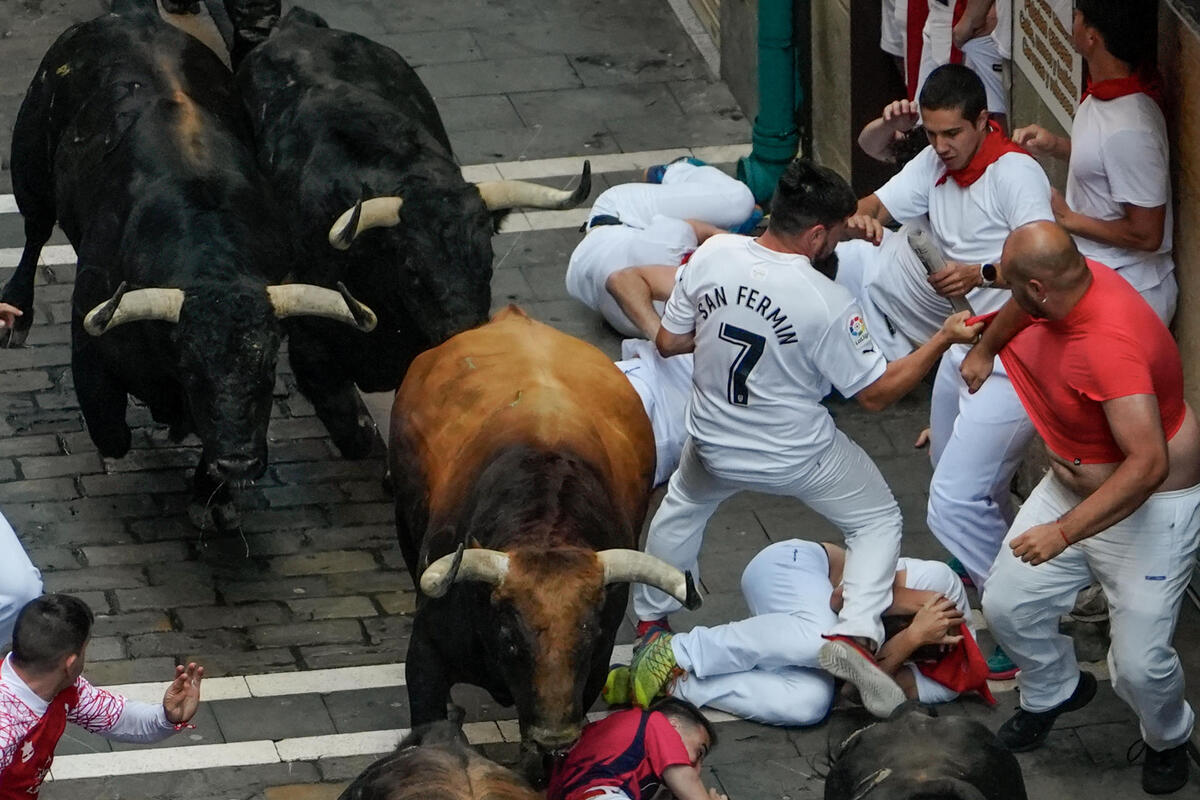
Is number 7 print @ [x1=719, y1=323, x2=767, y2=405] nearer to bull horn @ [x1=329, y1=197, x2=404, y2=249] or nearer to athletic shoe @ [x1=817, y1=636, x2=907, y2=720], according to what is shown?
athletic shoe @ [x1=817, y1=636, x2=907, y2=720]

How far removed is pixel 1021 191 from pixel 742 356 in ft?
5.28

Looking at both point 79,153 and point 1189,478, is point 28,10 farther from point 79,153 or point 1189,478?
point 1189,478

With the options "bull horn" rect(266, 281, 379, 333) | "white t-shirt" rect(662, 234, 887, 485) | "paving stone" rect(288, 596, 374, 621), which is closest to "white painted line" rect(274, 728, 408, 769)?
"paving stone" rect(288, 596, 374, 621)

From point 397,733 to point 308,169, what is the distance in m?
3.19

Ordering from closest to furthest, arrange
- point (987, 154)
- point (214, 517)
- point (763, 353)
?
point (763, 353), point (987, 154), point (214, 517)

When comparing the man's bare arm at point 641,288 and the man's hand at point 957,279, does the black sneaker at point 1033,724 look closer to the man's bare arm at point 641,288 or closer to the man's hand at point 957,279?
the man's hand at point 957,279

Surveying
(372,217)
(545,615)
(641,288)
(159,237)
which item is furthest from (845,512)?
(159,237)

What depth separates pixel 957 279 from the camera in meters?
8.52

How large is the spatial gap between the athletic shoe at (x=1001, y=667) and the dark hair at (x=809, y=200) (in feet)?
6.99

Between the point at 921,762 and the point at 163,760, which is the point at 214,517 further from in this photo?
the point at 921,762

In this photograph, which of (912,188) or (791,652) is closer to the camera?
(791,652)

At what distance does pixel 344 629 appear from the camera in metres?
9.20

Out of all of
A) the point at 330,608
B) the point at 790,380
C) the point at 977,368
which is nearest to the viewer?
the point at 977,368

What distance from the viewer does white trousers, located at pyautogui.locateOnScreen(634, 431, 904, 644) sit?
26.9ft
